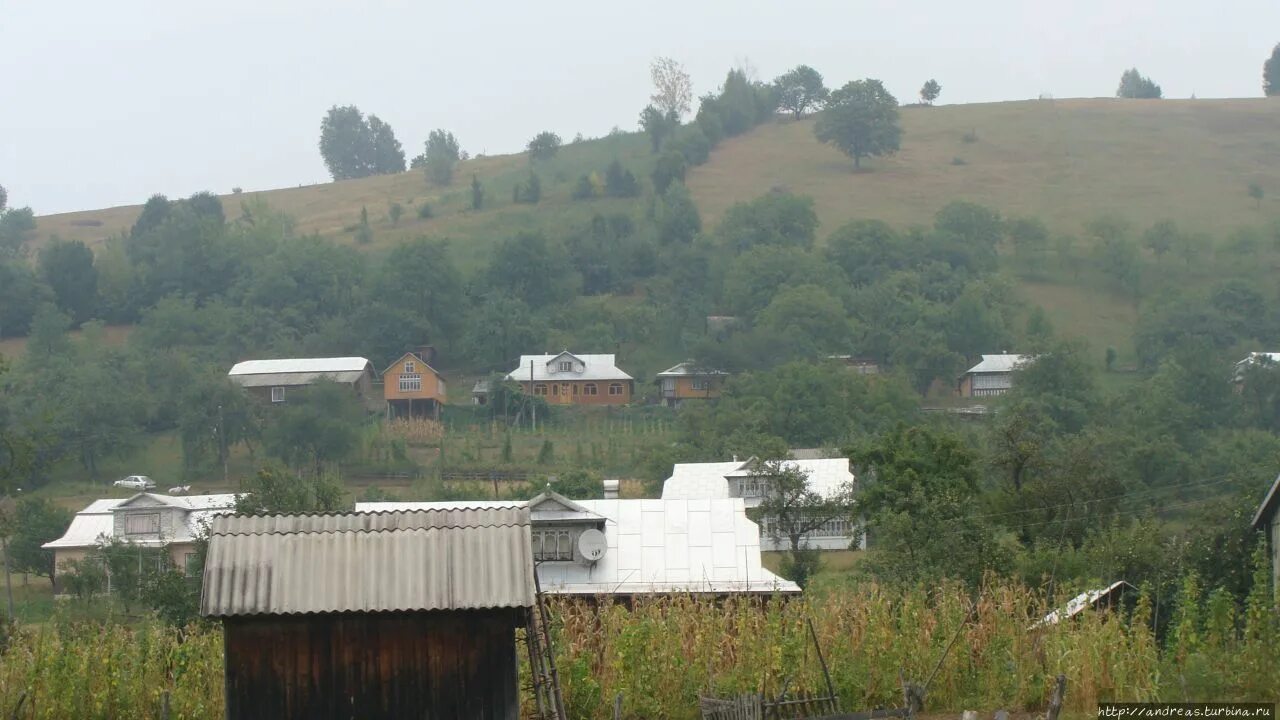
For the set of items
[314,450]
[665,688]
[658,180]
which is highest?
[658,180]

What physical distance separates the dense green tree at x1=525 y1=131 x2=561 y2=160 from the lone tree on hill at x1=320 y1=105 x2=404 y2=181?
132 ft

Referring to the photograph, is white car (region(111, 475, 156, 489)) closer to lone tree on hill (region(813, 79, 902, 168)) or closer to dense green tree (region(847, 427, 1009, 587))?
dense green tree (region(847, 427, 1009, 587))

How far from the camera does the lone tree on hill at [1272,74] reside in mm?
154375

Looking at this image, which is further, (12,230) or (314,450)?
(12,230)

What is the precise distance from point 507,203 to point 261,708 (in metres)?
107

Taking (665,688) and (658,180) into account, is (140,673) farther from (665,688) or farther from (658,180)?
(658,180)

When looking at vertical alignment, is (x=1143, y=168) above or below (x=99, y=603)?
above

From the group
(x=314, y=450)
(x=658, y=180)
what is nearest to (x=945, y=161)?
(x=658, y=180)

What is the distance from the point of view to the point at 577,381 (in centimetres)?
7700

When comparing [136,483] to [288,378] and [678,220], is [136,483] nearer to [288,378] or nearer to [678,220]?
[288,378]

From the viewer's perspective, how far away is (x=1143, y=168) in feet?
394

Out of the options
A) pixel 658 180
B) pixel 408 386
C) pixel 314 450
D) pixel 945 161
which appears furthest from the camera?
pixel 945 161

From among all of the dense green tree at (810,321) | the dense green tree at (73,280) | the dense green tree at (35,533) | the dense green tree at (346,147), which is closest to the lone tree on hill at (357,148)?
the dense green tree at (346,147)

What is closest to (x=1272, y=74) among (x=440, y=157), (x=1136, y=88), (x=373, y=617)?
(x=1136, y=88)
